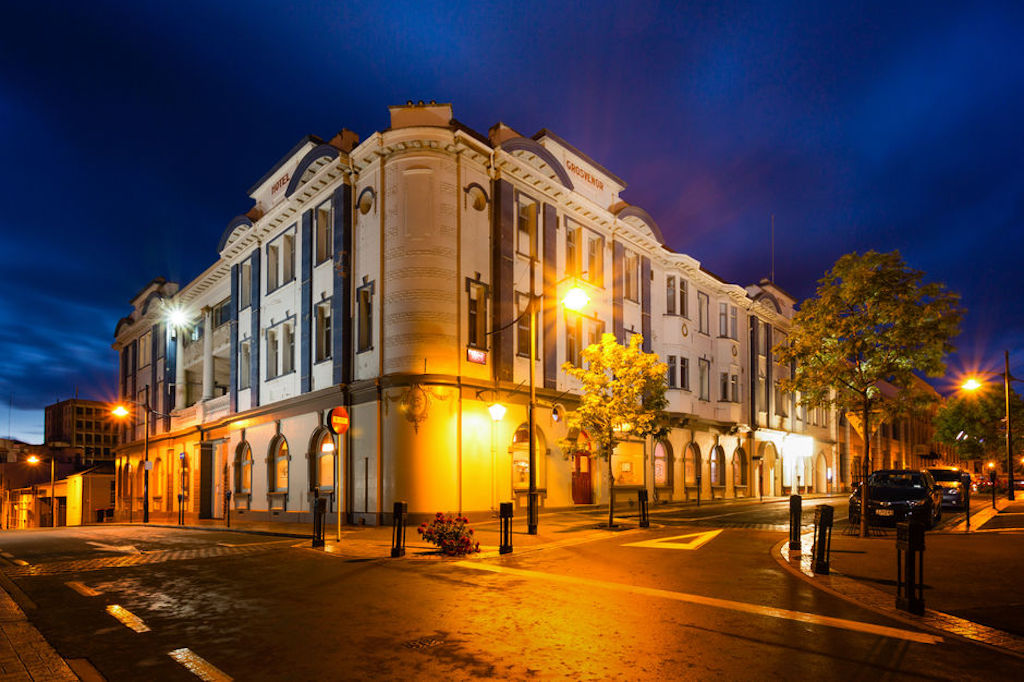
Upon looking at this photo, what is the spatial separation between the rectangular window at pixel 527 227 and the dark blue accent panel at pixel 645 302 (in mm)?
9046

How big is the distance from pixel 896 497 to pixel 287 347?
78.6ft

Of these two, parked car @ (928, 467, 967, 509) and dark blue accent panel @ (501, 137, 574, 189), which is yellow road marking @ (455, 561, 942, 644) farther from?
parked car @ (928, 467, 967, 509)

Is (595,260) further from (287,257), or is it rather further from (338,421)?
(338,421)

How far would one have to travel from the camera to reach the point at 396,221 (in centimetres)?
2400

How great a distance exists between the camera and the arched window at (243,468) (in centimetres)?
3170

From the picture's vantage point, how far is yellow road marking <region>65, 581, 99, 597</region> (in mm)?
10016

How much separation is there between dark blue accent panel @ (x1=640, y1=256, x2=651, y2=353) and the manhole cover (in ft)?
94.6

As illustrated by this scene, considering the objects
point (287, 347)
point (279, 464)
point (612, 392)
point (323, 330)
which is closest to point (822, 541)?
point (612, 392)

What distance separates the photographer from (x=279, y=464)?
30.0 meters

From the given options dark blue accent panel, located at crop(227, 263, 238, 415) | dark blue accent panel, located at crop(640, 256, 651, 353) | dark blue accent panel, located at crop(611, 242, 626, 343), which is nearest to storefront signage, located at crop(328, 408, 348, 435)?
dark blue accent panel, located at crop(611, 242, 626, 343)

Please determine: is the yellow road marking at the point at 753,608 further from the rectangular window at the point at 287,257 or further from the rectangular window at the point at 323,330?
the rectangular window at the point at 287,257

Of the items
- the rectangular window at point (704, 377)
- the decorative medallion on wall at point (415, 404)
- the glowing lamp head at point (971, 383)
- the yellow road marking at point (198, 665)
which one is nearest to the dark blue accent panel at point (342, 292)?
the decorative medallion on wall at point (415, 404)

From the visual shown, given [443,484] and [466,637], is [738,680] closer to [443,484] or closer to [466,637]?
[466,637]

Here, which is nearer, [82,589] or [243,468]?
[82,589]
